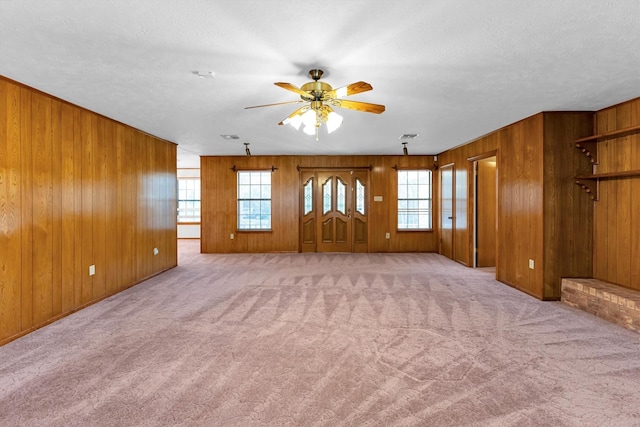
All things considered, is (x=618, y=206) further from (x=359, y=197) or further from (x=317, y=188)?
(x=317, y=188)

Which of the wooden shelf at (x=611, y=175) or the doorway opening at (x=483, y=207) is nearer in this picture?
the wooden shelf at (x=611, y=175)

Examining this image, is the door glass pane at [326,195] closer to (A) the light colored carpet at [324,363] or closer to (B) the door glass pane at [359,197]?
(B) the door glass pane at [359,197]

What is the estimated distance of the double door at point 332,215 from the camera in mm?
8078

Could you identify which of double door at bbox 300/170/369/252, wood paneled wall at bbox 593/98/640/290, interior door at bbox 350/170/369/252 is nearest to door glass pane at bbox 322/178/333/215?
double door at bbox 300/170/369/252

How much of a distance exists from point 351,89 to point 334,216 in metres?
5.58

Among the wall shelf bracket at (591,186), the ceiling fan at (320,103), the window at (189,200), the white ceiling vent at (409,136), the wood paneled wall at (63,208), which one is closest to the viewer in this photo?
the ceiling fan at (320,103)

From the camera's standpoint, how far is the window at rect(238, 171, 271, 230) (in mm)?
8125

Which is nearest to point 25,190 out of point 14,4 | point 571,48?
point 14,4

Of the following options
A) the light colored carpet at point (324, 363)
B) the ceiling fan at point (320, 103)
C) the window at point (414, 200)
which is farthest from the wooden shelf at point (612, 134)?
the window at point (414, 200)

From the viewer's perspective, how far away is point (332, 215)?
26.5ft

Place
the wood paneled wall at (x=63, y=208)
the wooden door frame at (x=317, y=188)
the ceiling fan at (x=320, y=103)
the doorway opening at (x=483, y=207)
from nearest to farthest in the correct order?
the ceiling fan at (x=320, y=103) < the wood paneled wall at (x=63, y=208) < the doorway opening at (x=483, y=207) < the wooden door frame at (x=317, y=188)

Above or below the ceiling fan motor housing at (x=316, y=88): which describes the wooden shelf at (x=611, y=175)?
below

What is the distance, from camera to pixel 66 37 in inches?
88.3

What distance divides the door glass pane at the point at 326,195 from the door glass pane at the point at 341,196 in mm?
187
